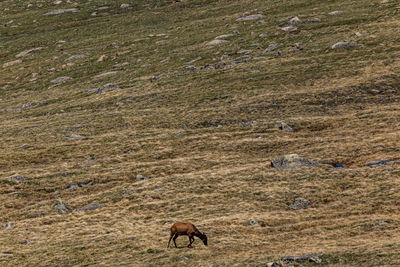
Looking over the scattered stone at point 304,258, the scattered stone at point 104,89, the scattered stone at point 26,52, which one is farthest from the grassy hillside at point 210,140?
the scattered stone at point 26,52

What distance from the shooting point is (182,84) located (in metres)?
64.7

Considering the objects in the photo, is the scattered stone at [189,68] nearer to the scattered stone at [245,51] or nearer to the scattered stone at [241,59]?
the scattered stone at [241,59]

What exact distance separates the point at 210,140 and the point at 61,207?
16638 mm

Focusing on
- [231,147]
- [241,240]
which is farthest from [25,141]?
[241,240]

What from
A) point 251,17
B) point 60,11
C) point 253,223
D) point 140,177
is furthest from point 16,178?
point 60,11

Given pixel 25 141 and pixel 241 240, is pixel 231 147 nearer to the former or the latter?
pixel 241 240

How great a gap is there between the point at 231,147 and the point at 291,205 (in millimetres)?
13538

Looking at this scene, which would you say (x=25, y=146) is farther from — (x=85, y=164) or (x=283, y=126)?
→ (x=283, y=126)

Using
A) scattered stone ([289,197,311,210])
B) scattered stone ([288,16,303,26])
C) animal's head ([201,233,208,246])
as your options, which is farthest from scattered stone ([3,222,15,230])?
scattered stone ([288,16,303,26])

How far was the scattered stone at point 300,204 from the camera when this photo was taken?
27078 mm

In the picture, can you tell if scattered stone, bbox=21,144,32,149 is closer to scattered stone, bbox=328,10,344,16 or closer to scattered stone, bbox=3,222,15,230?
scattered stone, bbox=3,222,15,230

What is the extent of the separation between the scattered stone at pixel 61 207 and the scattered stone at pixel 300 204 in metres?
14.9

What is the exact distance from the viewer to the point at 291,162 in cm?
3359

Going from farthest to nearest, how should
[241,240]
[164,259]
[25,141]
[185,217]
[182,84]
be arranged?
[182,84], [25,141], [185,217], [241,240], [164,259]
